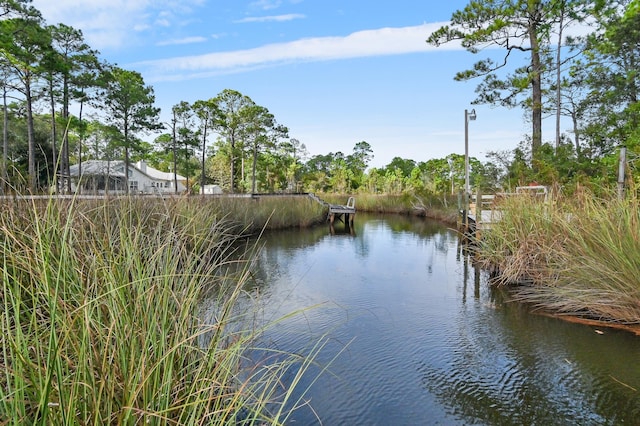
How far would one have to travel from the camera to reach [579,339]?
3.60 meters

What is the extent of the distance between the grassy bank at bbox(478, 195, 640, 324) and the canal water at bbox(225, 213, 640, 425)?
0.98ft

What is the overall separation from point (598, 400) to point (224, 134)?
105 ft

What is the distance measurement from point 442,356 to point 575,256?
2.11 m

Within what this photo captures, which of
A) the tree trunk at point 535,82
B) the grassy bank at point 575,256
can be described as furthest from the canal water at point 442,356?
the tree trunk at point 535,82

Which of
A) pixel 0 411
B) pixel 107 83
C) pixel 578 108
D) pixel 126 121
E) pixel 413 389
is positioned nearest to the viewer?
pixel 0 411

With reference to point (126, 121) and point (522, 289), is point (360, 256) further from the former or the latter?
point (126, 121)

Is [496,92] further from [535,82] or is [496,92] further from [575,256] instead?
[575,256]

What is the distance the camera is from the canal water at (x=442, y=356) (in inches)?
98.6

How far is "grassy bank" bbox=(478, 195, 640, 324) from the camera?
11.9 feet

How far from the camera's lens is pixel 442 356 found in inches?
132

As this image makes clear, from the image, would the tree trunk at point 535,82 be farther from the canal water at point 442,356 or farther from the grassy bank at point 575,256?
the canal water at point 442,356

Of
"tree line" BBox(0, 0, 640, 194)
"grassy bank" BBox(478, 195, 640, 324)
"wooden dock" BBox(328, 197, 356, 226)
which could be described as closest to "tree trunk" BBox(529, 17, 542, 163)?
"tree line" BBox(0, 0, 640, 194)

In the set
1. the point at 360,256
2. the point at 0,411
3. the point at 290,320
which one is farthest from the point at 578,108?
the point at 0,411

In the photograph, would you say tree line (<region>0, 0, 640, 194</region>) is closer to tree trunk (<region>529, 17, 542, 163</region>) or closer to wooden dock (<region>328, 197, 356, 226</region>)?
tree trunk (<region>529, 17, 542, 163</region>)
